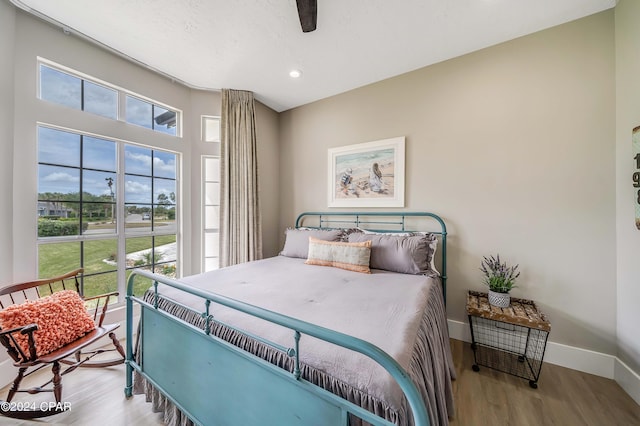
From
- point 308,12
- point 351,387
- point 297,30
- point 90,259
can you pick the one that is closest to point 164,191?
point 90,259

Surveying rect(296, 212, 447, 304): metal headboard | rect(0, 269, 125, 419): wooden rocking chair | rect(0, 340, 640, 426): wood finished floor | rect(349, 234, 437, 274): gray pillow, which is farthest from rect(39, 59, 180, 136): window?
rect(349, 234, 437, 274): gray pillow

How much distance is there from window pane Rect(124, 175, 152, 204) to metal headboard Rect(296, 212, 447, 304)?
183cm

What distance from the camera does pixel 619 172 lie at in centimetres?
171

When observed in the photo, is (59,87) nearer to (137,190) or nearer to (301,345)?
(137,190)

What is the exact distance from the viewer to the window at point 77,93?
6.48 ft

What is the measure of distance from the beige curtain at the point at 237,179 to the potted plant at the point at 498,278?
2575mm

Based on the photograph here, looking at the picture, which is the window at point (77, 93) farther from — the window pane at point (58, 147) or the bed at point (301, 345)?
the bed at point (301, 345)

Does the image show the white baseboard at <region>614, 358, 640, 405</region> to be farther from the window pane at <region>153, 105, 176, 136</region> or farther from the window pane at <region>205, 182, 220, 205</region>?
the window pane at <region>153, 105, 176, 136</region>

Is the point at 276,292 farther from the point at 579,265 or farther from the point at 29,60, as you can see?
the point at 29,60

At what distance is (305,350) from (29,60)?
9.82ft

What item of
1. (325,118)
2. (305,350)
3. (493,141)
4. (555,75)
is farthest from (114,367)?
(555,75)

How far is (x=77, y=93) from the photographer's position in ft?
7.00

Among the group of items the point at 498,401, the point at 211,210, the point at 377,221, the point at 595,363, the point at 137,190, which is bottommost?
the point at 498,401

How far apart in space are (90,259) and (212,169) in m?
1.55
